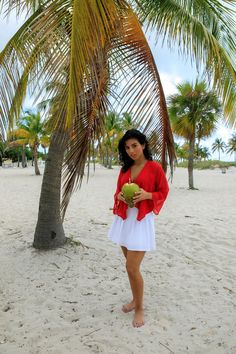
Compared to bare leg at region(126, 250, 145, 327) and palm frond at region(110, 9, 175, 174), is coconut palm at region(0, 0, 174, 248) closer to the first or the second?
palm frond at region(110, 9, 175, 174)

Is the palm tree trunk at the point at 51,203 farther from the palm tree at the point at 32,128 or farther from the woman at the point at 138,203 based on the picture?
the palm tree at the point at 32,128

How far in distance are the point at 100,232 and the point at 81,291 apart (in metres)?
2.73

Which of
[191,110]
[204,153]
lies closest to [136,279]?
[191,110]

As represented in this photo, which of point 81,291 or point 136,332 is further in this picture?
point 81,291

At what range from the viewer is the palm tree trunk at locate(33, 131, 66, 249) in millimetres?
4617

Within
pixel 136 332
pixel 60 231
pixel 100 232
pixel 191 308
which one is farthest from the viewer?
pixel 100 232

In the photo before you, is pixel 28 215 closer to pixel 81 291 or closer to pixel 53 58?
pixel 81 291

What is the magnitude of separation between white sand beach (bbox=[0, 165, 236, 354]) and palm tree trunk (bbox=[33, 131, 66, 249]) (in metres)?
0.20

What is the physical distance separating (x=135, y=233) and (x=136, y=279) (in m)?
A: 0.48

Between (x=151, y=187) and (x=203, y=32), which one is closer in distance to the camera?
(x=151, y=187)

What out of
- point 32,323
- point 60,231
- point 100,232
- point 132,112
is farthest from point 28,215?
point 132,112

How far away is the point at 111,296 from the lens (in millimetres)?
3635

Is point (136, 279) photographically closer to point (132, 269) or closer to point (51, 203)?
point (132, 269)

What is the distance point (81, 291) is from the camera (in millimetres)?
3770
